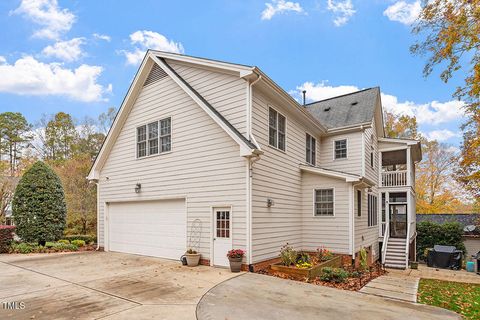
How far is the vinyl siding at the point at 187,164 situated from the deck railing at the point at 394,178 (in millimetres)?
11736

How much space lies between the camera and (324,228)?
471 inches

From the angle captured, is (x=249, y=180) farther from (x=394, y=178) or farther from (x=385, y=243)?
(x=394, y=178)

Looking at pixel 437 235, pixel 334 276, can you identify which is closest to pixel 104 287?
pixel 334 276

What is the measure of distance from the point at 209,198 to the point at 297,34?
Result: 38.6ft

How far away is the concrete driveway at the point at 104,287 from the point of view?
538 cm

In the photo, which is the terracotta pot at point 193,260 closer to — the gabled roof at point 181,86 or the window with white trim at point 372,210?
the gabled roof at point 181,86

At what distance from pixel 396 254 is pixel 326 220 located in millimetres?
6065

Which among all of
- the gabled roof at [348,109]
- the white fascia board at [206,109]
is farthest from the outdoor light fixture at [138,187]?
the gabled roof at [348,109]

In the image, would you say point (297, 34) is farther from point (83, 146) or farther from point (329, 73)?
point (83, 146)

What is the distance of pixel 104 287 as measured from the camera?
23.3 ft

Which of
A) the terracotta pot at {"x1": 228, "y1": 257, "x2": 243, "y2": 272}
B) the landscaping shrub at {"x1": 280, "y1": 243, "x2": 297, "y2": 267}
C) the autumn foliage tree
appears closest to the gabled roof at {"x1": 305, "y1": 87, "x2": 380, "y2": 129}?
the autumn foliage tree

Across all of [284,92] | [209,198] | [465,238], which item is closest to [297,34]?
[284,92]

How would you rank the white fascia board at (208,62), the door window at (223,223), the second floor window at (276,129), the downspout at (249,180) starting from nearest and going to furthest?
the downspout at (249,180), the white fascia board at (208,62), the door window at (223,223), the second floor window at (276,129)

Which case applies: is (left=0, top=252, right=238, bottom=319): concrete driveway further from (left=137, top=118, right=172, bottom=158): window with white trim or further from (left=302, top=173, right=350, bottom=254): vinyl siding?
(left=302, top=173, right=350, bottom=254): vinyl siding
